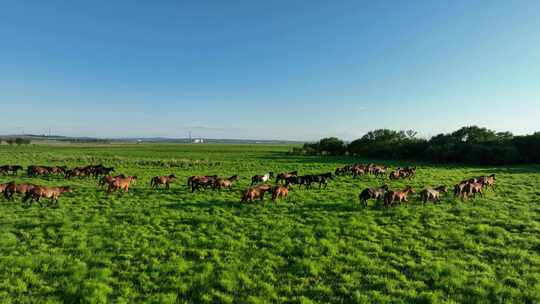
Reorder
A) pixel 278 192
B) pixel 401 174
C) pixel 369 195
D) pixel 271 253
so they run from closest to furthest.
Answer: pixel 271 253 < pixel 369 195 < pixel 278 192 < pixel 401 174

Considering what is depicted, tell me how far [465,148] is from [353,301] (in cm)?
5046

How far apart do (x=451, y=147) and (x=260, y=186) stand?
148ft

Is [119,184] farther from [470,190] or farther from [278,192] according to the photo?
[470,190]

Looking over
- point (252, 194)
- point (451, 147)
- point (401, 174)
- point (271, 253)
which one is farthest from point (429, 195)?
point (451, 147)

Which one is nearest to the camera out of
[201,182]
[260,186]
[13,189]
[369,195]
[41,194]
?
[369,195]

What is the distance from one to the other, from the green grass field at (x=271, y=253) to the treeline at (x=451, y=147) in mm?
35932

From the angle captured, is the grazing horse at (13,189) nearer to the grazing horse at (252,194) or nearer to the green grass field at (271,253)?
the green grass field at (271,253)

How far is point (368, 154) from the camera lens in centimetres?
6594

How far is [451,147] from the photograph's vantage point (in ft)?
158

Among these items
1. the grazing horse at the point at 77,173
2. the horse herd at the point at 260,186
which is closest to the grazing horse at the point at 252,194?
the horse herd at the point at 260,186

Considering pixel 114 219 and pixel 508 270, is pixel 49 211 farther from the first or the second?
pixel 508 270

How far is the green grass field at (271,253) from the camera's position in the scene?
6.20m

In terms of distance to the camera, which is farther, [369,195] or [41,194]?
[41,194]

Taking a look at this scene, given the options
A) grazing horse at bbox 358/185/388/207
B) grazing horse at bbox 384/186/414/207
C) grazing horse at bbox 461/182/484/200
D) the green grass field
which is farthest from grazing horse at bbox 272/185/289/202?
grazing horse at bbox 461/182/484/200
